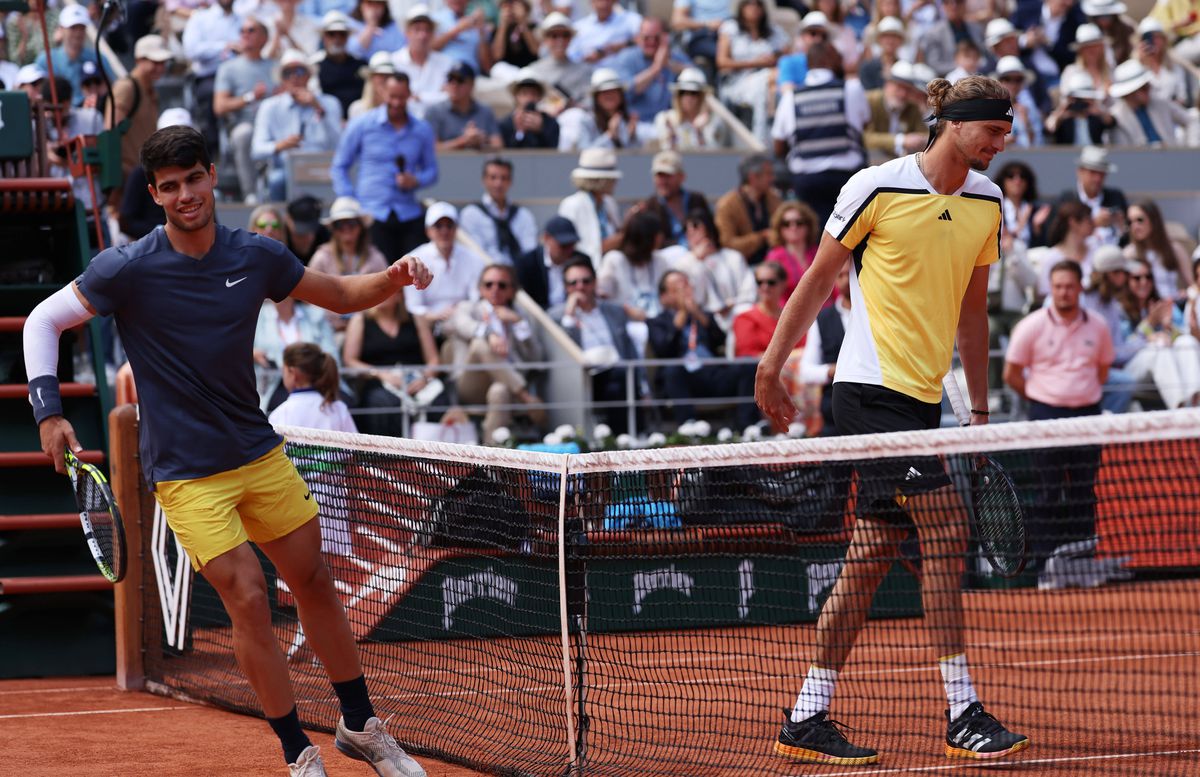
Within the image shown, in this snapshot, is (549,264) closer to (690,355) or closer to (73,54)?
(690,355)

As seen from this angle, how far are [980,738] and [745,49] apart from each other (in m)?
13.1

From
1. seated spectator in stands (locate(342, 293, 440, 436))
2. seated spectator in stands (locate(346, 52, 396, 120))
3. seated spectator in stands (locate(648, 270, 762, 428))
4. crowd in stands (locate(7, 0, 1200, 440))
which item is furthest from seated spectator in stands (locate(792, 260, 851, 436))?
seated spectator in stands (locate(346, 52, 396, 120))

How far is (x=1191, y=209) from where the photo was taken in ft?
54.2

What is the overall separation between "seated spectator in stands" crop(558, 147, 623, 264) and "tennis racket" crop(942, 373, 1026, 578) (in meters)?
7.69

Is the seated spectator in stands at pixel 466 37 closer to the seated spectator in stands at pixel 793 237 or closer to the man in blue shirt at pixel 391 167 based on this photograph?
the man in blue shirt at pixel 391 167

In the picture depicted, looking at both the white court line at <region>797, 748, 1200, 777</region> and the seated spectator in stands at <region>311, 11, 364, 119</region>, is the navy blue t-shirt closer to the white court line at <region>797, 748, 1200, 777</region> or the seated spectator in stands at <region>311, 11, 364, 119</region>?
the white court line at <region>797, 748, 1200, 777</region>

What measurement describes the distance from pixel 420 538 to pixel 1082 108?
481 inches

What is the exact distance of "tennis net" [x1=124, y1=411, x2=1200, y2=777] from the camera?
5863mm

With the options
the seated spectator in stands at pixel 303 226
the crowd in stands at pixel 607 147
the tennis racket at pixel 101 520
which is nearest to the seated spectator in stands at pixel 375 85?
the crowd in stands at pixel 607 147

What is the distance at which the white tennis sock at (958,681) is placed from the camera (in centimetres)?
602

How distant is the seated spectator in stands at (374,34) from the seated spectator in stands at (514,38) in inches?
41.9

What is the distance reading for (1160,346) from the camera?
42.3ft

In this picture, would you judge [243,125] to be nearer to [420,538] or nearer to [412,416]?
[412,416]

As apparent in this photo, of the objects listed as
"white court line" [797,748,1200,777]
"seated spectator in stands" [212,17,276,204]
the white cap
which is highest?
"seated spectator in stands" [212,17,276,204]
